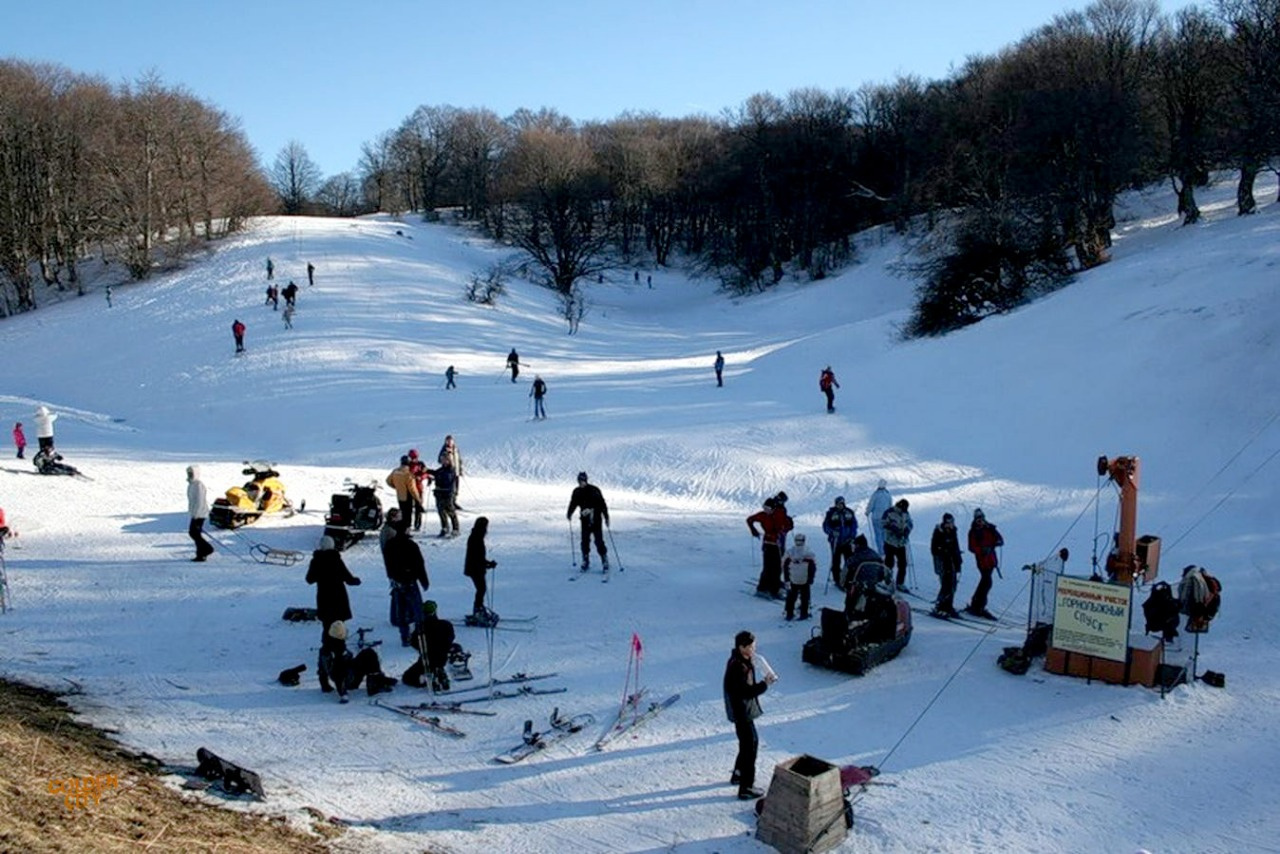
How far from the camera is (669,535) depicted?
1691 centimetres

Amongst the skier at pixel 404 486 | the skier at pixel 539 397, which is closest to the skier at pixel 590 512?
the skier at pixel 404 486

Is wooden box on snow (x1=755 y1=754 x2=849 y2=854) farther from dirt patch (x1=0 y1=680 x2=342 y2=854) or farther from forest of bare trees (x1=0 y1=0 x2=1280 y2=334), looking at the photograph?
forest of bare trees (x1=0 y1=0 x2=1280 y2=334)

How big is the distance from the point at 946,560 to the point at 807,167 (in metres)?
61.2

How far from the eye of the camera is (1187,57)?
153 ft

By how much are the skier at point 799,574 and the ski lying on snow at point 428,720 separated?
16.2 ft

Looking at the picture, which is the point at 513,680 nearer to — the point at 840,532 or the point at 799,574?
the point at 799,574

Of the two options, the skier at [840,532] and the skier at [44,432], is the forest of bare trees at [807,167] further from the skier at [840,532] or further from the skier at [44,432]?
the skier at [44,432]

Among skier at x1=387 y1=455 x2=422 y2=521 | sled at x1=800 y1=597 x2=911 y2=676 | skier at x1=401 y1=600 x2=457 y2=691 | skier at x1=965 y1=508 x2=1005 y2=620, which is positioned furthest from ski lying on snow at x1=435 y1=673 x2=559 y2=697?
skier at x1=965 y1=508 x2=1005 y2=620

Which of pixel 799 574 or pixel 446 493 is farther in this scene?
pixel 446 493

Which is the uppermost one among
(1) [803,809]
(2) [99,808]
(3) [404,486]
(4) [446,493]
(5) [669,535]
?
(3) [404,486]

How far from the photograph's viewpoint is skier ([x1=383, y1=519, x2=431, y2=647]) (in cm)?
1098

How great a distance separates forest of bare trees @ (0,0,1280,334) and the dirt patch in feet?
102

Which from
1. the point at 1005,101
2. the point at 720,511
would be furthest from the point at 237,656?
the point at 1005,101

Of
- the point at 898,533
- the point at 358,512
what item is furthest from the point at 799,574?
the point at 358,512
